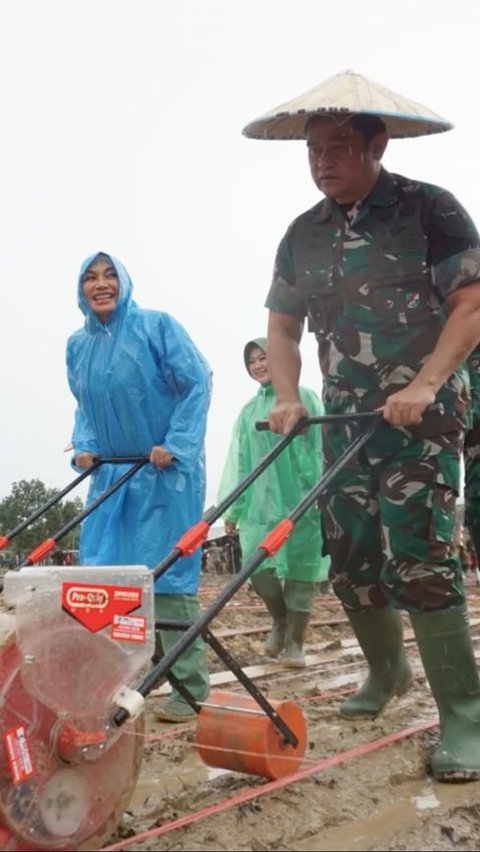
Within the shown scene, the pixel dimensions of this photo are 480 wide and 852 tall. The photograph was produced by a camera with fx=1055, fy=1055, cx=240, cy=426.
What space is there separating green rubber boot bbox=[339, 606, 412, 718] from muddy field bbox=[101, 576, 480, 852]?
0.24ft

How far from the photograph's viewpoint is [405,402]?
3293 millimetres

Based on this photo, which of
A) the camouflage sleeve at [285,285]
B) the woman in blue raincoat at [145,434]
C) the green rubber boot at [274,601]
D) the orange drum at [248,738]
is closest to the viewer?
the orange drum at [248,738]

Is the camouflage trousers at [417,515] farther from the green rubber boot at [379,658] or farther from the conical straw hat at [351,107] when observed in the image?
the conical straw hat at [351,107]

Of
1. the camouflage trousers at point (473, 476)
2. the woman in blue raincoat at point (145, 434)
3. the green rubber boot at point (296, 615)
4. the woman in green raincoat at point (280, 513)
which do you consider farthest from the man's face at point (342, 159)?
the green rubber boot at point (296, 615)

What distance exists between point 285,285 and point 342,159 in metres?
0.55

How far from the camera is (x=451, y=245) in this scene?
344cm

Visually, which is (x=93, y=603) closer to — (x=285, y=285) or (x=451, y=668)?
(x=451, y=668)

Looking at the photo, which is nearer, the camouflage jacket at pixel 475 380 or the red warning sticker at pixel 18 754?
the red warning sticker at pixel 18 754

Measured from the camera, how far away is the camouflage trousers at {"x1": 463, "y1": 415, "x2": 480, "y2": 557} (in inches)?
186

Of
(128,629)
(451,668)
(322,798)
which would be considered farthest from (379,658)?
(128,629)

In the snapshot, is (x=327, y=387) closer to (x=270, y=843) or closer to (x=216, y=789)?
(x=216, y=789)

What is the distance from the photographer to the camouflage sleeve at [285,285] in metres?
3.92

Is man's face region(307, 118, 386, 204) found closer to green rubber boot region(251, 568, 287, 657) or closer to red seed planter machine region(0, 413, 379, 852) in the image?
red seed planter machine region(0, 413, 379, 852)

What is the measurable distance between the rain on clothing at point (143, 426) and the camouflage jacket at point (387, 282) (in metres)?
1.03
